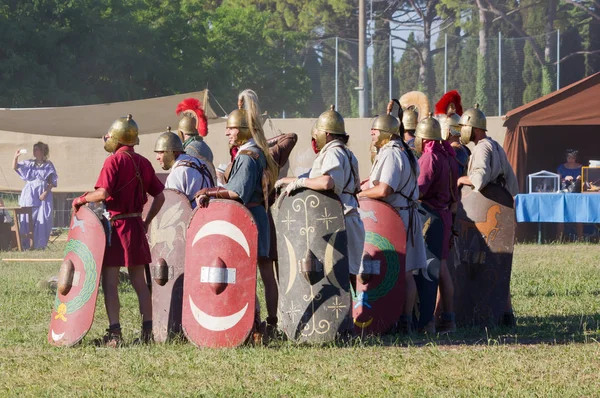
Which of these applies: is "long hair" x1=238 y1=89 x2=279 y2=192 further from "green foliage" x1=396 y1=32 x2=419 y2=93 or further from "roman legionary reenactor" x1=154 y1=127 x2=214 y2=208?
"green foliage" x1=396 y1=32 x2=419 y2=93

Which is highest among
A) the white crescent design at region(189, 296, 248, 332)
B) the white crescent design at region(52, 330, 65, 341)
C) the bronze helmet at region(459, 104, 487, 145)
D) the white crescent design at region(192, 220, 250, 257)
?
the bronze helmet at region(459, 104, 487, 145)

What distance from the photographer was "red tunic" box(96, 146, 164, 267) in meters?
7.74

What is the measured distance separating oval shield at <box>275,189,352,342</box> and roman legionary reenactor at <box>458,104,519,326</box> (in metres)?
1.71

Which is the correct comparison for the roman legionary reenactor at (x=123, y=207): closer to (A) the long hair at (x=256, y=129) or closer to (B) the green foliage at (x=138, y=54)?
(A) the long hair at (x=256, y=129)

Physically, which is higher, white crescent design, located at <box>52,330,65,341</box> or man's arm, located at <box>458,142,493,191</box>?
man's arm, located at <box>458,142,493,191</box>

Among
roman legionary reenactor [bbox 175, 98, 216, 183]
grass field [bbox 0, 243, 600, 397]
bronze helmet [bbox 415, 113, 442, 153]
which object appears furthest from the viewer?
roman legionary reenactor [bbox 175, 98, 216, 183]

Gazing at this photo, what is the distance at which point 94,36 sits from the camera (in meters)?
33.4

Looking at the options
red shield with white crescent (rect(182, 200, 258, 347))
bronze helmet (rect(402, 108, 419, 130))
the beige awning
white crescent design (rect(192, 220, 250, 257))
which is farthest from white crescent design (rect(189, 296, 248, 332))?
the beige awning

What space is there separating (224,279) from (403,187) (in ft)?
5.03

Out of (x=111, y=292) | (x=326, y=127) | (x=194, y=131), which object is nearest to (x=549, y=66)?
(x=194, y=131)

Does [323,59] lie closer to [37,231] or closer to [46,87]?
[46,87]

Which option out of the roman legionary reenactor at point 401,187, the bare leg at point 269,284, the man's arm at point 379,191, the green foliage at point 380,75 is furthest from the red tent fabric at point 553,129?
the green foliage at point 380,75

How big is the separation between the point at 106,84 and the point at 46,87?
8.49 ft

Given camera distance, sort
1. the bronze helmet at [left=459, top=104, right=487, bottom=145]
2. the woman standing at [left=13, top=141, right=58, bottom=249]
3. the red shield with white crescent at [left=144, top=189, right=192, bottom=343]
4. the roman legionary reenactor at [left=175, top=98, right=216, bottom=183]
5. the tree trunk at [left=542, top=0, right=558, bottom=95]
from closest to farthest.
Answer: the red shield with white crescent at [left=144, top=189, right=192, bottom=343]
the bronze helmet at [left=459, top=104, right=487, bottom=145]
the roman legionary reenactor at [left=175, top=98, right=216, bottom=183]
the woman standing at [left=13, top=141, right=58, bottom=249]
the tree trunk at [left=542, top=0, right=558, bottom=95]
